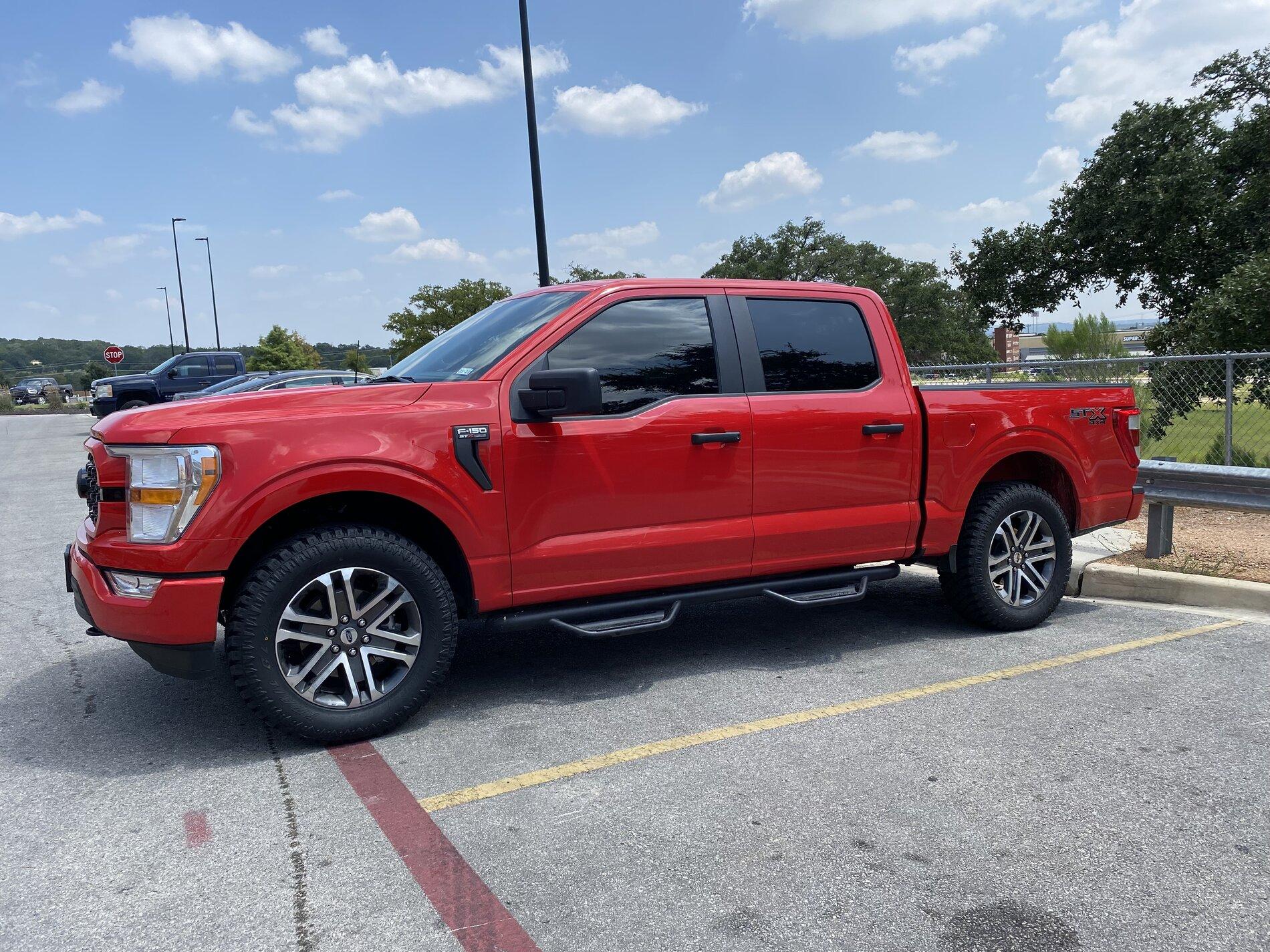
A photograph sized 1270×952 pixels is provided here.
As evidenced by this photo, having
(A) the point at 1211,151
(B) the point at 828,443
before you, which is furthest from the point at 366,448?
(A) the point at 1211,151

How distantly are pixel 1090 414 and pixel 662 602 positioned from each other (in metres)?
2.99

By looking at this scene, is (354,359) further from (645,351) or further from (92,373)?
(645,351)

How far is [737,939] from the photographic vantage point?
2.62m

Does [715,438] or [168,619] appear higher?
[715,438]

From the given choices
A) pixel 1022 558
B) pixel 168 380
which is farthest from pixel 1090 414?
pixel 168 380

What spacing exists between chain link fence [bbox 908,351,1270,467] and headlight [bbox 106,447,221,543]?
7592 mm

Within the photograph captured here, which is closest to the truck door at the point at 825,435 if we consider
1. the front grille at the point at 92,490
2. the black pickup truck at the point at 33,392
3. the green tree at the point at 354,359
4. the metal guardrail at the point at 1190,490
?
the metal guardrail at the point at 1190,490

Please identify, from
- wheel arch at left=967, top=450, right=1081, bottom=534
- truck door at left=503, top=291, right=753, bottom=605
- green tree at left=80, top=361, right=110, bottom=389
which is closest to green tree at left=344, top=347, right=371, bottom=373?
green tree at left=80, top=361, right=110, bottom=389

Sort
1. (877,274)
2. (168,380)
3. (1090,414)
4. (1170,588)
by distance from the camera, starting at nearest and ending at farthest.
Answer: (1090,414), (1170,588), (168,380), (877,274)

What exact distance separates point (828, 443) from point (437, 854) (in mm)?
2823

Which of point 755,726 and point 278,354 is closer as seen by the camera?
point 755,726

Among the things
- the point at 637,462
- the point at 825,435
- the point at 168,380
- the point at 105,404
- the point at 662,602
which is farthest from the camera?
the point at 168,380

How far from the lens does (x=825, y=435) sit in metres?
4.97

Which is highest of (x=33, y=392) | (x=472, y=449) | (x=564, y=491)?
(x=33, y=392)
